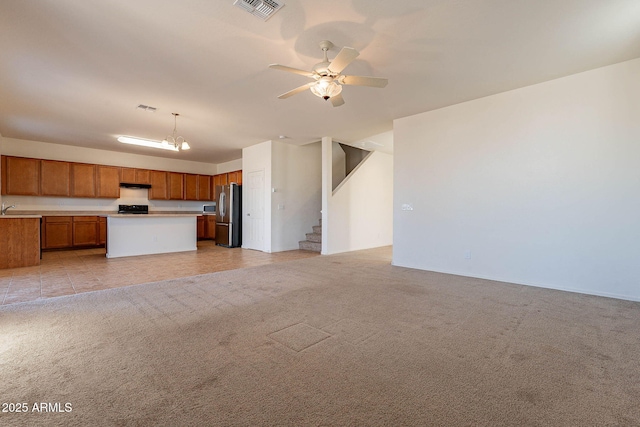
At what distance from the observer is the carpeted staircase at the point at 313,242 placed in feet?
23.8

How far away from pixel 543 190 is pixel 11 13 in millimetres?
6194

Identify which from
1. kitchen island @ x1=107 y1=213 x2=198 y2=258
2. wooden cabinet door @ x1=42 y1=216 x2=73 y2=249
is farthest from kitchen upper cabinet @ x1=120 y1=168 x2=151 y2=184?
kitchen island @ x1=107 y1=213 x2=198 y2=258

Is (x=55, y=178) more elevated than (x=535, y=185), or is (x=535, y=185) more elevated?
(x=55, y=178)

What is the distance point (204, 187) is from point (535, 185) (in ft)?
30.9

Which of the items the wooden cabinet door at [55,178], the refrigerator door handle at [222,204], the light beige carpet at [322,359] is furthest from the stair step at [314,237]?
the wooden cabinet door at [55,178]

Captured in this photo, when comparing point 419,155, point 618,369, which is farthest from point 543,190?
point 618,369

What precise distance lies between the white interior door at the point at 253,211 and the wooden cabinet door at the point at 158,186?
303 centimetres

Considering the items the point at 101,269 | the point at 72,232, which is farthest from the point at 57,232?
the point at 101,269

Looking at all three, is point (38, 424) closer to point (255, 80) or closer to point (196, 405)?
point (196, 405)

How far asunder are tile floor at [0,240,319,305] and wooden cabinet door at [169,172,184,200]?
2.86 metres

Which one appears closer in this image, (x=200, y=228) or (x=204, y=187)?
(x=200, y=228)

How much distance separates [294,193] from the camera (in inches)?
299

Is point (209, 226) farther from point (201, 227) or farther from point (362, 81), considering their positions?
point (362, 81)

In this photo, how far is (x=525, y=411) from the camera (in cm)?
150
